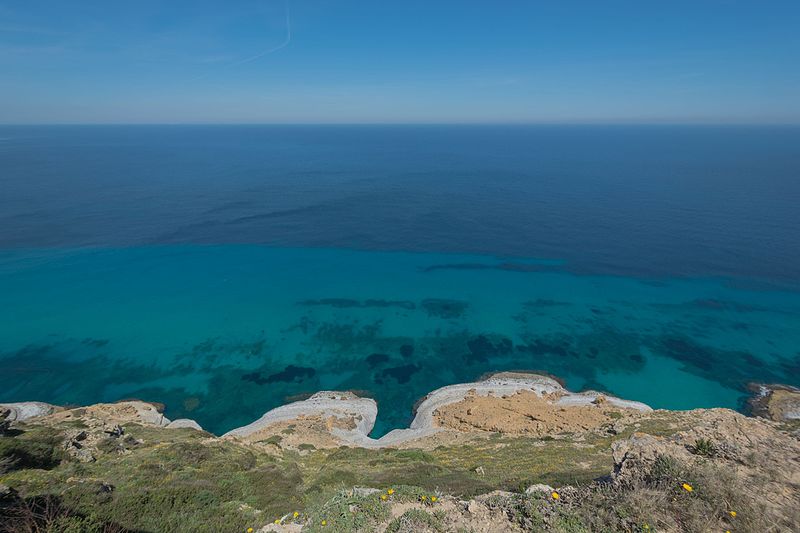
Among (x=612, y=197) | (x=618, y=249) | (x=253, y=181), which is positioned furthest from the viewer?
(x=253, y=181)

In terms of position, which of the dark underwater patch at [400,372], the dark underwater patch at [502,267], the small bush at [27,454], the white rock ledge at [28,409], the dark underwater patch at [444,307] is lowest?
the dark underwater patch at [400,372]

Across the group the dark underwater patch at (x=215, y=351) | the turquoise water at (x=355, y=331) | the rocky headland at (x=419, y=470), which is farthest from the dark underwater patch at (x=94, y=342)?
the rocky headland at (x=419, y=470)

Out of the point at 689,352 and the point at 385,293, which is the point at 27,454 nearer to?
the point at 385,293

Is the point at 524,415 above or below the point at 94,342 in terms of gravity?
below

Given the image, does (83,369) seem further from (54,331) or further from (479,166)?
(479,166)

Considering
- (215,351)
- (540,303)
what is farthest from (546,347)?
(215,351)

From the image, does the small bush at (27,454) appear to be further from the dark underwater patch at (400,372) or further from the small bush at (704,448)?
the small bush at (704,448)

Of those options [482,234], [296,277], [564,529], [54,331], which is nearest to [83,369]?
[54,331]
